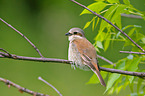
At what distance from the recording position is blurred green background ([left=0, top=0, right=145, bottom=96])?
8.24 metres

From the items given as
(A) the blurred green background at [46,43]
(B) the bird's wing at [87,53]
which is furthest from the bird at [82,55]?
(A) the blurred green background at [46,43]

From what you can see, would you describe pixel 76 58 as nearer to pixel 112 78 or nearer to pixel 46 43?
pixel 112 78

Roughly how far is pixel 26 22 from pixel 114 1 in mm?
7698

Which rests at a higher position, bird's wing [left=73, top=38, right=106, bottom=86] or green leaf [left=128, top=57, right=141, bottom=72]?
bird's wing [left=73, top=38, right=106, bottom=86]

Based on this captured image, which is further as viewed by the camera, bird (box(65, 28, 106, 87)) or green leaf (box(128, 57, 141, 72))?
bird (box(65, 28, 106, 87))

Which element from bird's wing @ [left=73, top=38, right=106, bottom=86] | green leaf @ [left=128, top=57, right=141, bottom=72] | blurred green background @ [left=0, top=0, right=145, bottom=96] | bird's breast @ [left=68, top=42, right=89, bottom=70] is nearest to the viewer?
green leaf @ [left=128, top=57, right=141, bottom=72]

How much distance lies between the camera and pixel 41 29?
10266 mm

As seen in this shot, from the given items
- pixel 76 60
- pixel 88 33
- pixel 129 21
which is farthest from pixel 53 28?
pixel 76 60

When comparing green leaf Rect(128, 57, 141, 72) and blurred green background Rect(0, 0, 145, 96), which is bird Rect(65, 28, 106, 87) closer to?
green leaf Rect(128, 57, 141, 72)

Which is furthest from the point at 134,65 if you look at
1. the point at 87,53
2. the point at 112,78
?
the point at 87,53

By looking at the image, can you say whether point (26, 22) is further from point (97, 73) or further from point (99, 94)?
point (97, 73)

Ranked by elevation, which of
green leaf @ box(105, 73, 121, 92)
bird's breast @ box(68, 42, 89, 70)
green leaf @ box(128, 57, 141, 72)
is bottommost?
green leaf @ box(105, 73, 121, 92)

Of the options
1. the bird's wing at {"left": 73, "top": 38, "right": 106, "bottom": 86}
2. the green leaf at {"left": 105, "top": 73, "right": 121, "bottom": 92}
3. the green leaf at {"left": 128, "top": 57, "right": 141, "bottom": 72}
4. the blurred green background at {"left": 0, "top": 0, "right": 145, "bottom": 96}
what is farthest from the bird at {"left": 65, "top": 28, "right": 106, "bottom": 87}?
the blurred green background at {"left": 0, "top": 0, "right": 145, "bottom": 96}

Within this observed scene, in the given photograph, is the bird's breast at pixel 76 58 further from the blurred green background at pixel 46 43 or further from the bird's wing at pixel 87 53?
the blurred green background at pixel 46 43
